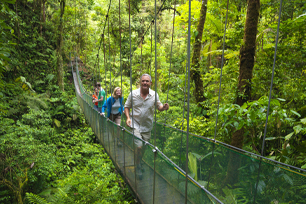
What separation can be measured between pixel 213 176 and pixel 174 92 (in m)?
3.15

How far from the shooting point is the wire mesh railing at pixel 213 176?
963 mm

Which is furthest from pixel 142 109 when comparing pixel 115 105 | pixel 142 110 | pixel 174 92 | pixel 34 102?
pixel 34 102

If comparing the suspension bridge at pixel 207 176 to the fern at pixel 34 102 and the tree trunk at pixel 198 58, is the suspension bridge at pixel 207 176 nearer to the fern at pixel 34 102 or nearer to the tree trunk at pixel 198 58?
the tree trunk at pixel 198 58

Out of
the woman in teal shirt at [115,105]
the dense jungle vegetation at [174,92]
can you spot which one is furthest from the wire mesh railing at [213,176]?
the woman in teal shirt at [115,105]

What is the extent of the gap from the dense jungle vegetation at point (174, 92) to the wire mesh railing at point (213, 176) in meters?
0.23

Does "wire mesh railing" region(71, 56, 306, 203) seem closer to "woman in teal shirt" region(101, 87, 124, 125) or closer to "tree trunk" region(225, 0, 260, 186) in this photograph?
"tree trunk" region(225, 0, 260, 186)

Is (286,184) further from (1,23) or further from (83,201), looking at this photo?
(83,201)

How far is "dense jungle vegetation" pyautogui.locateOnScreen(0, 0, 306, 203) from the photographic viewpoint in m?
1.57

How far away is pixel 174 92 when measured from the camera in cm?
451

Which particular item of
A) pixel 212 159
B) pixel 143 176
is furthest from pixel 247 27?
pixel 143 176

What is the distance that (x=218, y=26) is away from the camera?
3.12m

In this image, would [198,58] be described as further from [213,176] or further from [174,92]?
[213,176]

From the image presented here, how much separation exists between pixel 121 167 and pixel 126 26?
5736 mm

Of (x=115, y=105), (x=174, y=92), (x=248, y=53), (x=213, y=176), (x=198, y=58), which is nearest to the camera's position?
(x=213, y=176)
